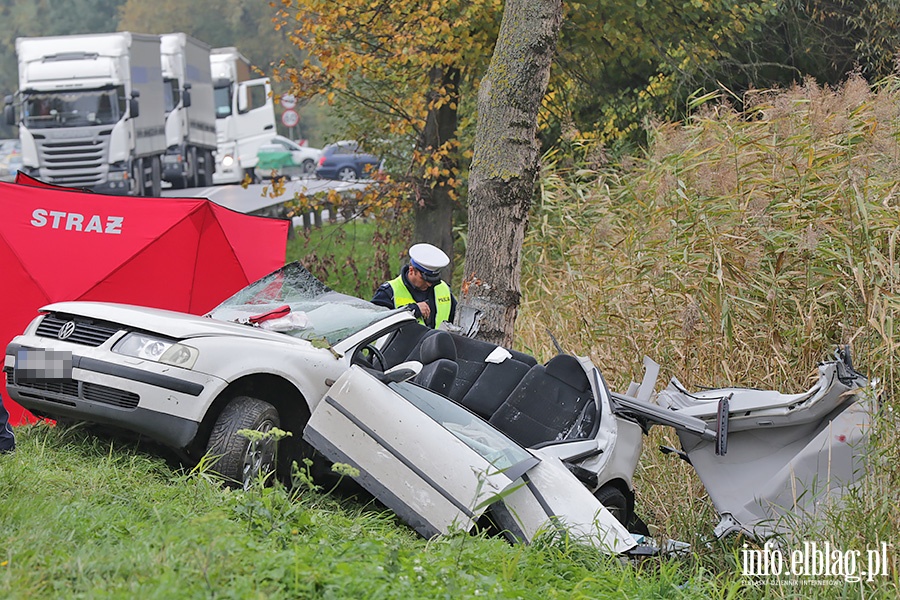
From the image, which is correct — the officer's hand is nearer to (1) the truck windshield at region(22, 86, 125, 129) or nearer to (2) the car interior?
(2) the car interior

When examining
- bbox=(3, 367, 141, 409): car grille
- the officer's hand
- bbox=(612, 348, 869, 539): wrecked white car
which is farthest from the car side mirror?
the officer's hand

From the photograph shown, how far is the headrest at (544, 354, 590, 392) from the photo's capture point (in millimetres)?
6891

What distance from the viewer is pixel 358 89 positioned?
15.6 m

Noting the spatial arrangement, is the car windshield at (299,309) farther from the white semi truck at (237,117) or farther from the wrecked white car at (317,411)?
the white semi truck at (237,117)

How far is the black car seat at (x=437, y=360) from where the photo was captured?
655cm

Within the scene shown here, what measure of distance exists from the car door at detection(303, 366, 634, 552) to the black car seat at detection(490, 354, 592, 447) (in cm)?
124

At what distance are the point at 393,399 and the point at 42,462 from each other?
76.4 inches

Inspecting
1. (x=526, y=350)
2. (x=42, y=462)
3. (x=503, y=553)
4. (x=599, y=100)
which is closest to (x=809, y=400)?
(x=503, y=553)

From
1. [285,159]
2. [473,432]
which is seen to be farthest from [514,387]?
[285,159]

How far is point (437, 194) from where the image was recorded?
14523 millimetres

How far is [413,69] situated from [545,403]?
842 cm

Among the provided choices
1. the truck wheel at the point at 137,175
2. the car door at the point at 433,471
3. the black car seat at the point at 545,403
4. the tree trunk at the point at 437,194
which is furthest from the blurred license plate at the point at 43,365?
the truck wheel at the point at 137,175

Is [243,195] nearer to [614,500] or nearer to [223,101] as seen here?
[223,101]

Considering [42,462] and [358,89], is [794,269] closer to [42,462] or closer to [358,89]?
[42,462]
